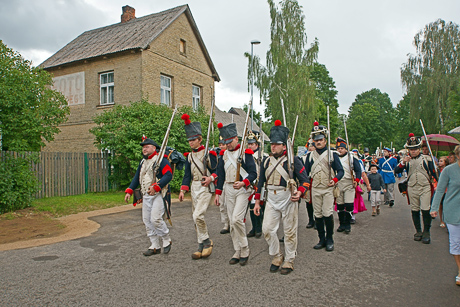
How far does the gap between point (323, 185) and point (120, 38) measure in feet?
60.1

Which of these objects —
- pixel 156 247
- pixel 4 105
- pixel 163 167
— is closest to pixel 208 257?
pixel 156 247

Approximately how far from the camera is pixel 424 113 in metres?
38.8

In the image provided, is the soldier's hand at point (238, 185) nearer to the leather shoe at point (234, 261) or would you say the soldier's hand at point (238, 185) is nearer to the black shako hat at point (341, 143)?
the leather shoe at point (234, 261)

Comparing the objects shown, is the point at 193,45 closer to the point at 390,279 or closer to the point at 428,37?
the point at 390,279

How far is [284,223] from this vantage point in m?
5.07

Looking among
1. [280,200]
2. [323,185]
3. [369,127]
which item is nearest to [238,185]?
[280,200]

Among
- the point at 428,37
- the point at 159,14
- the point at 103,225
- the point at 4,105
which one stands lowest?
the point at 103,225

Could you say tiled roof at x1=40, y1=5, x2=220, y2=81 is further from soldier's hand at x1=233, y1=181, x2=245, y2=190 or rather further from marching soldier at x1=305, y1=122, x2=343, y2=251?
soldier's hand at x1=233, y1=181, x2=245, y2=190

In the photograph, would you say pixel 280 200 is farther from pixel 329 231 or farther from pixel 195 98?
pixel 195 98

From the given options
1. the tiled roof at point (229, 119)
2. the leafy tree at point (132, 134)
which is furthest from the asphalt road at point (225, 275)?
the tiled roof at point (229, 119)

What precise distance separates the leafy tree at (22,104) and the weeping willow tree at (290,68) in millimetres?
22253

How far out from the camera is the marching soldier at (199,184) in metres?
5.73

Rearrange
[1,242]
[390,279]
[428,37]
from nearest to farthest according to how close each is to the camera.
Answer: [390,279] < [1,242] < [428,37]

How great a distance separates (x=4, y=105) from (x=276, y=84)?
24.6m
